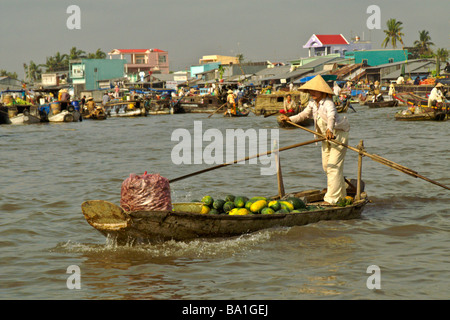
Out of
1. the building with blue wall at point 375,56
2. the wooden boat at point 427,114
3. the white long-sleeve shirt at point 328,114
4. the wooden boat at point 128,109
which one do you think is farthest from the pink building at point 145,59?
the white long-sleeve shirt at point 328,114

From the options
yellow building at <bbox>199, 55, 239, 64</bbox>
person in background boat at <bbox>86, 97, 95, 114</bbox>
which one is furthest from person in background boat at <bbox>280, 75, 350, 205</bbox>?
yellow building at <bbox>199, 55, 239, 64</bbox>

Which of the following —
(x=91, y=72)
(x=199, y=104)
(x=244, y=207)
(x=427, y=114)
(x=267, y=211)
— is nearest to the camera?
(x=267, y=211)

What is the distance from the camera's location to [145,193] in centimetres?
558

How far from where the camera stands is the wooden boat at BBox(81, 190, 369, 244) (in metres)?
5.43

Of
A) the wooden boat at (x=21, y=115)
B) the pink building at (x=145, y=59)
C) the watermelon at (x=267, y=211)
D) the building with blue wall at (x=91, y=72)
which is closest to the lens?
the watermelon at (x=267, y=211)

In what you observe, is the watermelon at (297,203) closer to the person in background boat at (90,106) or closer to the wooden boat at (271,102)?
the wooden boat at (271,102)

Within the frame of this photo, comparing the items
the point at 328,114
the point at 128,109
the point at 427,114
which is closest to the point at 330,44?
the point at 128,109

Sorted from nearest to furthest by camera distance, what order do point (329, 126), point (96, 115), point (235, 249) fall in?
point (235, 249) < point (329, 126) < point (96, 115)

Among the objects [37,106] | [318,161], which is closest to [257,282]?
[318,161]

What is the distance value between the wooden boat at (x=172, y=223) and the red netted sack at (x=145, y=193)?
17 centimetres

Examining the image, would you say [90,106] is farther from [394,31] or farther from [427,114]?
[394,31]

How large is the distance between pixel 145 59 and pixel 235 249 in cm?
7045

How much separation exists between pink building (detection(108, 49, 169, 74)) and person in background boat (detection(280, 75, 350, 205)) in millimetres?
65893

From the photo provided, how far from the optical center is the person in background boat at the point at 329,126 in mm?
6582
